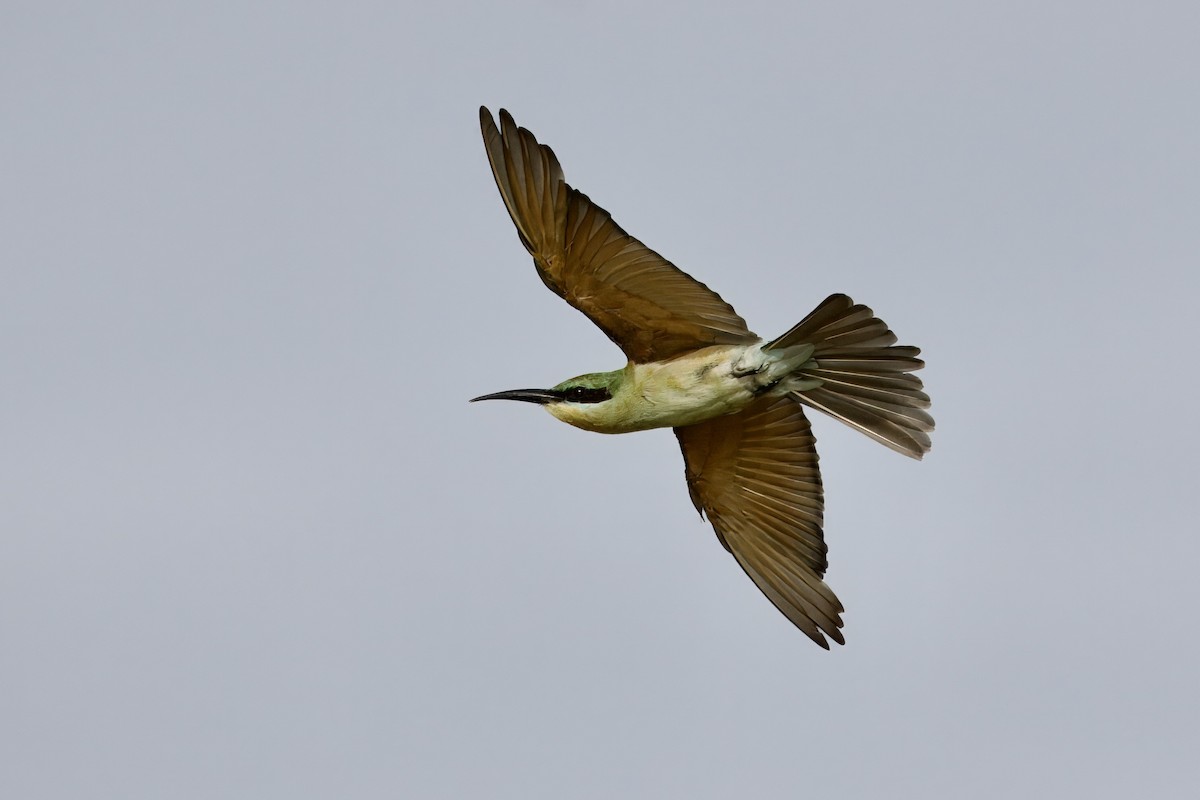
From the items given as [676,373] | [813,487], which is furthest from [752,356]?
[813,487]

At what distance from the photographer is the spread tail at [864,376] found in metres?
9.85

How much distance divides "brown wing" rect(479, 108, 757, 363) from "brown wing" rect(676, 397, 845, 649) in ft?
2.51

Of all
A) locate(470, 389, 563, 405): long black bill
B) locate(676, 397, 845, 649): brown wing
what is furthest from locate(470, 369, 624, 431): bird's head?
locate(676, 397, 845, 649): brown wing

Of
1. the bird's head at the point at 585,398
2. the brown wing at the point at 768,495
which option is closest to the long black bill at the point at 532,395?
the bird's head at the point at 585,398

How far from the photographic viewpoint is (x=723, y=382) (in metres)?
9.98

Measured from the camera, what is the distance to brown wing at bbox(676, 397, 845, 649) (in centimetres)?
1054

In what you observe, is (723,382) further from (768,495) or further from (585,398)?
(768,495)

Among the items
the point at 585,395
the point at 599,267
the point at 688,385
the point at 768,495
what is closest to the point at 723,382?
the point at 688,385

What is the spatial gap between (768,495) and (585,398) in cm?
133

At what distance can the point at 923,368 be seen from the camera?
10.1 meters

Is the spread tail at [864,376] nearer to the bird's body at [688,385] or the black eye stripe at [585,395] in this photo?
the bird's body at [688,385]

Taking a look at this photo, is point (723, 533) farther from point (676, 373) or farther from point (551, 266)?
point (551, 266)

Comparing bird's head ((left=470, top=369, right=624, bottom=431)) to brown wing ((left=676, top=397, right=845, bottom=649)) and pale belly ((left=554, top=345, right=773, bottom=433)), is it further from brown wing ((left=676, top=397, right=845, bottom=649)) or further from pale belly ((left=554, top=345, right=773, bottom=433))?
brown wing ((left=676, top=397, right=845, bottom=649))

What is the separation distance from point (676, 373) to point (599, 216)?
1.04 m
